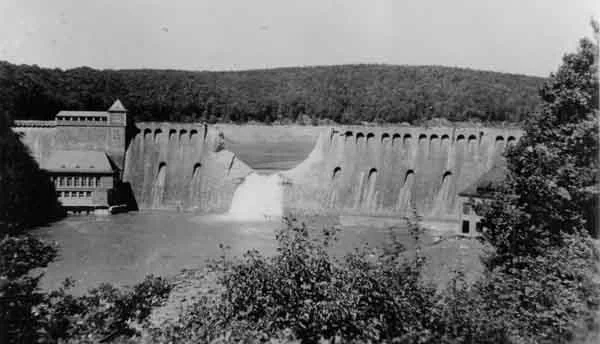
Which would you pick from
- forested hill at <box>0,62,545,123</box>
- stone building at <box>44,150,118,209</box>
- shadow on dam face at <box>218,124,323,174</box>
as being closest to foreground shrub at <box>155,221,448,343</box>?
stone building at <box>44,150,118,209</box>

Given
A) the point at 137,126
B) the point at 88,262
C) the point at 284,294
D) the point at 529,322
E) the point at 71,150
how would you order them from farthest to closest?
the point at 137,126 → the point at 71,150 → the point at 88,262 → the point at 529,322 → the point at 284,294

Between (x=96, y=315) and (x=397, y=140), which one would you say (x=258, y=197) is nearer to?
(x=397, y=140)

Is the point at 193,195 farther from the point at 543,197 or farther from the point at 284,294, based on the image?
the point at 284,294

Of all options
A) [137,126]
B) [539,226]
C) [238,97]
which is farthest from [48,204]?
[238,97]

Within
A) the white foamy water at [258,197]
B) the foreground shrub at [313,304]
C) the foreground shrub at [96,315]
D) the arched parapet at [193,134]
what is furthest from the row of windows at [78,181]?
the foreground shrub at [313,304]

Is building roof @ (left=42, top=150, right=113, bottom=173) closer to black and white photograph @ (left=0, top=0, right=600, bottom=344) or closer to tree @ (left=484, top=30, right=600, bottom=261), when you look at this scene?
black and white photograph @ (left=0, top=0, right=600, bottom=344)

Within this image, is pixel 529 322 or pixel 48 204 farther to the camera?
pixel 48 204
